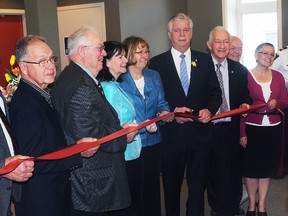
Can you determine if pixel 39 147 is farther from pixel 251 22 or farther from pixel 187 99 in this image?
pixel 251 22

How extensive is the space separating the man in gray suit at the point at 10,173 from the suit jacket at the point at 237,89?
A: 7.76ft

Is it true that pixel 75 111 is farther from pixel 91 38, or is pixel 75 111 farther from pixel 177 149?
pixel 177 149

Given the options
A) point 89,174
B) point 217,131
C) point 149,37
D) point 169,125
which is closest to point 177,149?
point 169,125

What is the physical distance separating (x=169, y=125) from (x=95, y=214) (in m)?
1.34

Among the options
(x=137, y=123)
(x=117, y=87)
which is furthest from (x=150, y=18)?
(x=117, y=87)

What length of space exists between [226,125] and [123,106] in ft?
4.35

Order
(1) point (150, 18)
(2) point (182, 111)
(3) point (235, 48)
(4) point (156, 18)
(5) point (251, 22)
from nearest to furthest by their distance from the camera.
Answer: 1. (2) point (182, 111)
2. (3) point (235, 48)
3. (5) point (251, 22)
4. (1) point (150, 18)
5. (4) point (156, 18)

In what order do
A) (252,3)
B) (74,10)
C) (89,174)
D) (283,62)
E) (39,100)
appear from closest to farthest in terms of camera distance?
(39,100)
(89,174)
(283,62)
(252,3)
(74,10)

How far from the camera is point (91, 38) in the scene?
8.90ft

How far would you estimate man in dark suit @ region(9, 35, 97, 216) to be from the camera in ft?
7.48

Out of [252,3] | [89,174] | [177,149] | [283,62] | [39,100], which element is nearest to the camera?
[39,100]

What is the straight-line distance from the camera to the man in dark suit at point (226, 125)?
4.06 meters

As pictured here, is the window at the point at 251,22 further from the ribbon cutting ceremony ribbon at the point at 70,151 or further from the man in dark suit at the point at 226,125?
the ribbon cutting ceremony ribbon at the point at 70,151

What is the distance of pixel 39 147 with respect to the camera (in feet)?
7.54
